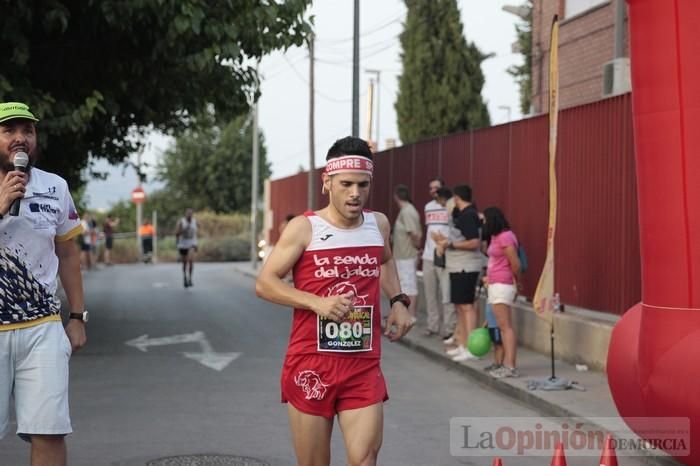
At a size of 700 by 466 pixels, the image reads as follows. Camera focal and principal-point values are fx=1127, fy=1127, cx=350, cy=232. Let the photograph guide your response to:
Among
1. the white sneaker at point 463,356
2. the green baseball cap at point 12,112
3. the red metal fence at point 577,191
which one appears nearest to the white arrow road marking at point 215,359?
the white sneaker at point 463,356

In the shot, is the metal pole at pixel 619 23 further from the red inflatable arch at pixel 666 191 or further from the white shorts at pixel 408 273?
the red inflatable arch at pixel 666 191

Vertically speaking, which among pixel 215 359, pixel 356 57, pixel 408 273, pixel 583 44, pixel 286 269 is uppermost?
pixel 583 44

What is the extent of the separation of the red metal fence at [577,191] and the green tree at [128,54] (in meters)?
3.22

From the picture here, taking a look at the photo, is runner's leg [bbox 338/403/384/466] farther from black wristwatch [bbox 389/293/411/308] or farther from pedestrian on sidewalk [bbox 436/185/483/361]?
pedestrian on sidewalk [bbox 436/185/483/361]

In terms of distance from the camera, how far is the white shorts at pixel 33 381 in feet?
16.0

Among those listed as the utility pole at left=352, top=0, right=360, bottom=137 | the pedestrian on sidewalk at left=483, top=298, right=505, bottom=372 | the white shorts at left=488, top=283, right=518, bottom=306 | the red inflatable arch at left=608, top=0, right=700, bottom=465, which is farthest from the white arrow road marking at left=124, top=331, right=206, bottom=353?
the red inflatable arch at left=608, top=0, right=700, bottom=465

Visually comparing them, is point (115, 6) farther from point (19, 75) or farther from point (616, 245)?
point (616, 245)

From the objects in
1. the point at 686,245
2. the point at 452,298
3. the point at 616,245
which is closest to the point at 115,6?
the point at 452,298

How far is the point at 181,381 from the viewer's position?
11086 millimetres

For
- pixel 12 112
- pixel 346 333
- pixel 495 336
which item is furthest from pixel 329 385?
pixel 495 336

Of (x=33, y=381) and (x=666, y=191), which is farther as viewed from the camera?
(x=666, y=191)

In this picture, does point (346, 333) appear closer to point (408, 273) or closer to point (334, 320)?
point (334, 320)

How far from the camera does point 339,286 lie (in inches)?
206

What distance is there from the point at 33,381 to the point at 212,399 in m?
5.17
